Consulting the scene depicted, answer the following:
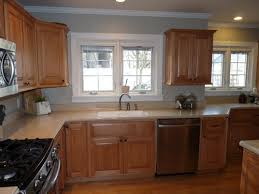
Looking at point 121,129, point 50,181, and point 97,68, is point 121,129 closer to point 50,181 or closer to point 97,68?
point 97,68

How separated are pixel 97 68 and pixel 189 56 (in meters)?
1.46

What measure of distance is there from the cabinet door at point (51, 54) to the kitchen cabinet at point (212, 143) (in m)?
2.11

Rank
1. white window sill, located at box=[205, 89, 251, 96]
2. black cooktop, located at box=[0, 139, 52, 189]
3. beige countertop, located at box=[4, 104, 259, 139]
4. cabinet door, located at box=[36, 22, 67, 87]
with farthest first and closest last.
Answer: white window sill, located at box=[205, 89, 251, 96]
cabinet door, located at box=[36, 22, 67, 87]
beige countertop, located at box=[4, 104, 259, 139]
black cooktop, located at box=[0, 139, 52, 189]

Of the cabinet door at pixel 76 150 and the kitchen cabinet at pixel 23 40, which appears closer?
the kitchen cabinet at pixel 23 40

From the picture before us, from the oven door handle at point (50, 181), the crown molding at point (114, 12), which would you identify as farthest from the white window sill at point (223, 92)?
the oven door handle at point (50, 181)

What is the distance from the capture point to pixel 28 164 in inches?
56.4

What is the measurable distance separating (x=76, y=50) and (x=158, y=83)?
1.41 meters

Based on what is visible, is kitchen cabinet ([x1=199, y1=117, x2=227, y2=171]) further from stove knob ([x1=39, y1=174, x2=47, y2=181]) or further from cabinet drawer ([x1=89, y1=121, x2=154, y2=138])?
stove knob ([x1=39, y1=174, x2=47, y2=181])

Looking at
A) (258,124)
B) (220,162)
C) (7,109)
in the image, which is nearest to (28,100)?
(7,109)

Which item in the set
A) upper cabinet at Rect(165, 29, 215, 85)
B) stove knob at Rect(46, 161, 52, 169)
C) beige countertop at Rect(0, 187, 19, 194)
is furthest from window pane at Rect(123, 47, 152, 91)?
beige countertop at Rect(0, 187, 19, 194)

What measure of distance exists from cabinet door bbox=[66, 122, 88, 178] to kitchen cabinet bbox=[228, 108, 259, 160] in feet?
7.98

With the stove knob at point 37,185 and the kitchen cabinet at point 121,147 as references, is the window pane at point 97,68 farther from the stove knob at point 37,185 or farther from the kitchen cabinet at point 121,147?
the stove knob at point 37,185

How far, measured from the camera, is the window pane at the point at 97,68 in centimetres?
348

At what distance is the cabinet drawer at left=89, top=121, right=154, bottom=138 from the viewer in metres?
2.89
